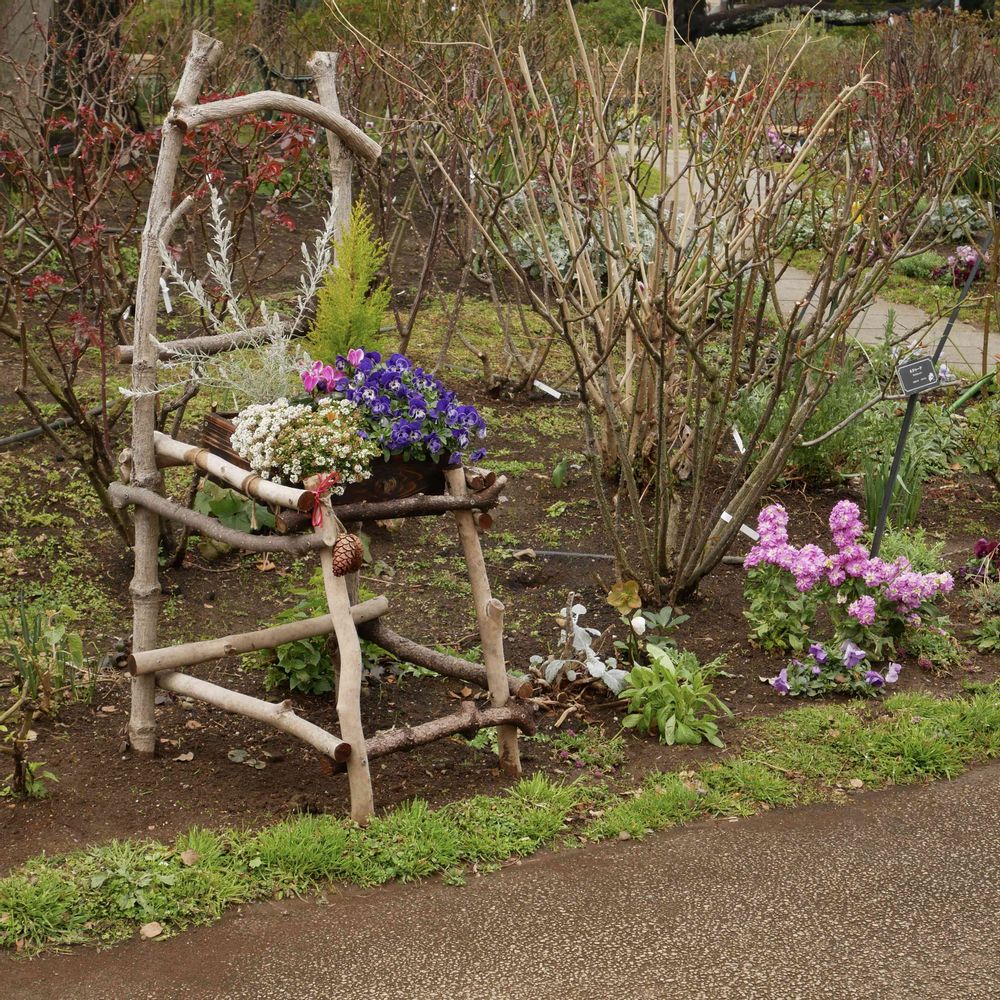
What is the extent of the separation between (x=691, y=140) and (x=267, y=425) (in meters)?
1.98

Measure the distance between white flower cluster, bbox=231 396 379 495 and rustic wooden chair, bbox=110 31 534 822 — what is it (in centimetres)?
7

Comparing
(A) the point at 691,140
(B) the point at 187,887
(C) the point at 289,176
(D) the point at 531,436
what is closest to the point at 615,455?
(D) the point at 531,436

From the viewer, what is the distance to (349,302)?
3553mm

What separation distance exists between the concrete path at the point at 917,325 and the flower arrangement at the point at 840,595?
3.72m

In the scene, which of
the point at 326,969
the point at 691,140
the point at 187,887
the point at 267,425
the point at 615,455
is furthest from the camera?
the point at 615,455

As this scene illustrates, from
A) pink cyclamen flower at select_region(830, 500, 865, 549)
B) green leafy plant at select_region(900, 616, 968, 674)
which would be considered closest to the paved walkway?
green leafy plant at select_region(900, 616, 968, 674)

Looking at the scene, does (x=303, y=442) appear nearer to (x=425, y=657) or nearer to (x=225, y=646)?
(x=225, y=646)

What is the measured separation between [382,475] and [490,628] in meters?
0.54

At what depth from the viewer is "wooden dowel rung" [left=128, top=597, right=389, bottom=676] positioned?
3.58 m

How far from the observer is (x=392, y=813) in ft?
11.2

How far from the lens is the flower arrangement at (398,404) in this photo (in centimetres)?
340

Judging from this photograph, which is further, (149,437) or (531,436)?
(531,436)

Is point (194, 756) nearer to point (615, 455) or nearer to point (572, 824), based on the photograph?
point (572, 824)

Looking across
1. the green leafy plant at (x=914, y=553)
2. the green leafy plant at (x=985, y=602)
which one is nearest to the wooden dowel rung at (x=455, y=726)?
the green leafy plant at (x=914, y=553)
